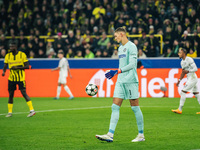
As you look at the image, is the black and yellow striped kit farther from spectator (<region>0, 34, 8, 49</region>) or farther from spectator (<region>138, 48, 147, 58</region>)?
spectator (<region>0, 34, 8, 49</region>)

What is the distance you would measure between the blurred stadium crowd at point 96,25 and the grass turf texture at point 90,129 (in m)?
6.66

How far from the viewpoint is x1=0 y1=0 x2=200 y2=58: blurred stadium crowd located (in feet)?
70.1

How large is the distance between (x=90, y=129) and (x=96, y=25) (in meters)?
14.2

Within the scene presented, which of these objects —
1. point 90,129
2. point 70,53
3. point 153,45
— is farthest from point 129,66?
point 70,53

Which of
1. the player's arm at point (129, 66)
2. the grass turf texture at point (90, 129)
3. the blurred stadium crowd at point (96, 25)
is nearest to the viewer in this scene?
the grass turf texture at point (90, 129)

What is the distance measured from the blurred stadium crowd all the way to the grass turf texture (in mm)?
6659

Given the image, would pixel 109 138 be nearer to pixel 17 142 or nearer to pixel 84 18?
pixel 17 142

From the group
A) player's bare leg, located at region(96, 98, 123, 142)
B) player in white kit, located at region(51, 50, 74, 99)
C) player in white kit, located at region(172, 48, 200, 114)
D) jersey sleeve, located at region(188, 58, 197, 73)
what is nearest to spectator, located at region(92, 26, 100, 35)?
player in white kit, located at region(51, 50, 74, 99)

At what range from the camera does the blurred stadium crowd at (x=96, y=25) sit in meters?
21.4

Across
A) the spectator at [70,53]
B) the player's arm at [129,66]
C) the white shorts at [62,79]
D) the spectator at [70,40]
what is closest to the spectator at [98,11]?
the spectator at [70,40]

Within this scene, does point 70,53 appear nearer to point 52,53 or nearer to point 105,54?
point 52,53

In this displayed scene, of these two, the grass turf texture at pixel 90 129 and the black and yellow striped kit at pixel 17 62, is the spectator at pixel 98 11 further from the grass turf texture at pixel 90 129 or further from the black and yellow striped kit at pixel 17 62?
the black and yellow striped kit at pixel 17 62

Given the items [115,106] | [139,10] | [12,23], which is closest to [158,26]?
[139,10]

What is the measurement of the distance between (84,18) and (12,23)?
15.9 ft
